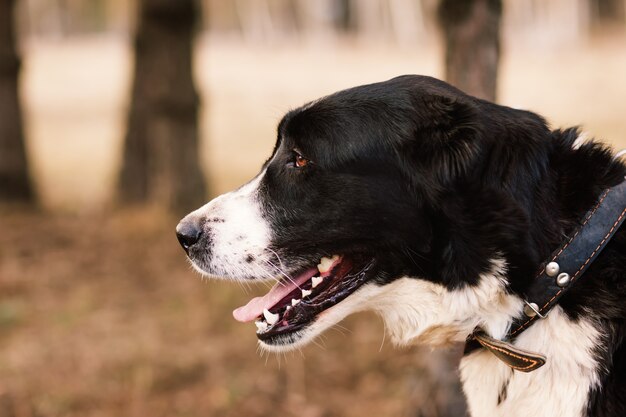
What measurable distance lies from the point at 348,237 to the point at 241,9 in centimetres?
5772

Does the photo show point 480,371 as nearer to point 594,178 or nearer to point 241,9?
point 594,178

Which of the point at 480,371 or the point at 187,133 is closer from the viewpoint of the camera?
the point at 480,371

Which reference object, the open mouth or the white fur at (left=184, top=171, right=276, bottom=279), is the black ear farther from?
the white fur at (left=184, top=171, right=276, bottom=279)

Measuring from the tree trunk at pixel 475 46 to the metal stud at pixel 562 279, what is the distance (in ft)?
5.35

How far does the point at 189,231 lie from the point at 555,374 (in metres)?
1.34

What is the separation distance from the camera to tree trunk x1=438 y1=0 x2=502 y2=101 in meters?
3.71

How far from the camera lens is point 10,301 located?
5.92 meters

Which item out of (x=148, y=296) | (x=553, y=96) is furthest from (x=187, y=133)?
(x=553, y=96)

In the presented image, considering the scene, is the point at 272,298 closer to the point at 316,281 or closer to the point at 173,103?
the point at 316,281

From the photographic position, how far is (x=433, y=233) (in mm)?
2459

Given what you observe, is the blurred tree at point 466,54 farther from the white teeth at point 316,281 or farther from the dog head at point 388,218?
the white teeth at point 316,281

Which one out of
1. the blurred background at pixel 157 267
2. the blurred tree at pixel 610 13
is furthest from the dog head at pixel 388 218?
the blurred tree at pixel 610 13

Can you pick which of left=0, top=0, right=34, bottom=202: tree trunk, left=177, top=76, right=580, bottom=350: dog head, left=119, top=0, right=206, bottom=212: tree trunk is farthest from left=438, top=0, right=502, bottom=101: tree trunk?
left=0, top=0, right=34, bottom=202: tree trunk

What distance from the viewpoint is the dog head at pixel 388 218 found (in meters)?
2.35
